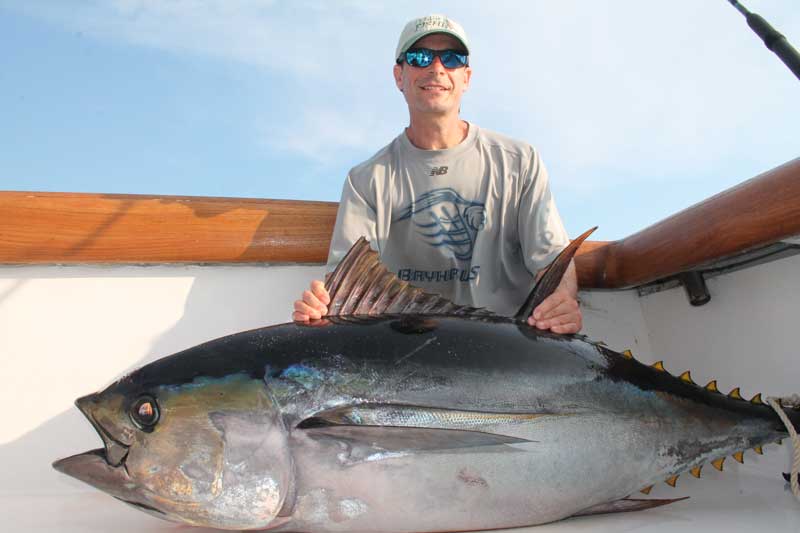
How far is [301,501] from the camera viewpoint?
1325mm

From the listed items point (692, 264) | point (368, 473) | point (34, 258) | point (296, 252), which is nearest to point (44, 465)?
point (34, 258)

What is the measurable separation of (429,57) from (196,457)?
81.3 inches

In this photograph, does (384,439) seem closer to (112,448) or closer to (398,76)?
(112,448)

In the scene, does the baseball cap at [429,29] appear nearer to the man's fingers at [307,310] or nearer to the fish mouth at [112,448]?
the man's fingers at [307,310]

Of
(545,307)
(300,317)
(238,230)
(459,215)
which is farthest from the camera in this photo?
(459,215)

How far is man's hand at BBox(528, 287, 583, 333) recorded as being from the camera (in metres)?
1.79

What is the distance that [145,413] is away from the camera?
1.35 meters

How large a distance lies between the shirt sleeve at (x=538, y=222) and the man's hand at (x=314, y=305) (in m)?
1.10

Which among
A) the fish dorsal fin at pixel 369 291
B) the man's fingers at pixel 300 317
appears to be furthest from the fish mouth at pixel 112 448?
the fish dorsal fin at pixel 369 291

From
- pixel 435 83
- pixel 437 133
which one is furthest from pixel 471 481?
pixel 435 83

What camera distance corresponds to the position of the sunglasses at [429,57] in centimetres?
277

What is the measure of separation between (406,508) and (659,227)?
1.73 m

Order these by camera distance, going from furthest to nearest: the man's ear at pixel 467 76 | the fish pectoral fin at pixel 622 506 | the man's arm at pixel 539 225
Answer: the man's ear at pixel 467 76 → the man's arm at pixel 539 225 → the fish pectoral fin at pixel 622 506

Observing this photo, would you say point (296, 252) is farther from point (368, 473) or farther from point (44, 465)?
point (368, 473)
